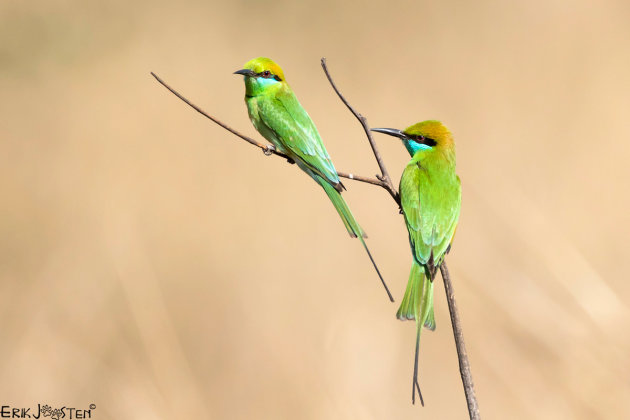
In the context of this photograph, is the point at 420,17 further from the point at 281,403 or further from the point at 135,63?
the point at 281,403

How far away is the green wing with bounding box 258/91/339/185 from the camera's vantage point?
2.19m

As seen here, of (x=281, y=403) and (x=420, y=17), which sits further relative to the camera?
(x=420, y=17)

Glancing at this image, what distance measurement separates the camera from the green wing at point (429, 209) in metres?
1.74

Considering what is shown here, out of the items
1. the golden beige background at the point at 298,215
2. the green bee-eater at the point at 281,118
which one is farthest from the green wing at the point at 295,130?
the golden beige background at the point at 298,215

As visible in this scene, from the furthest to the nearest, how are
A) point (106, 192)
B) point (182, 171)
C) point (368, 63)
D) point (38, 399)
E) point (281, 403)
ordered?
point (368, 63) → point (182, 171) → point (106, 192) → point (281, 403) → point (38, 399)

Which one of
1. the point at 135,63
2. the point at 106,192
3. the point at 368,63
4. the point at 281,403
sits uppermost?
the point at 135,63

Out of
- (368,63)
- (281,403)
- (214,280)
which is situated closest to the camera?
(281,403)

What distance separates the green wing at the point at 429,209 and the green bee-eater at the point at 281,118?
1.08ft

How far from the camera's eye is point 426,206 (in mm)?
1837

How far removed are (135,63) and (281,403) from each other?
3245 millimetres

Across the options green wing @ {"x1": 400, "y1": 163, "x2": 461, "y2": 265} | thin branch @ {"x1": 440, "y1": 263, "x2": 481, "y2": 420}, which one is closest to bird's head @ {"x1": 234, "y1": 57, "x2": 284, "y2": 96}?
green wing @ {"x1": 400, "y1": 163, "x2": 461, "y2": 265}

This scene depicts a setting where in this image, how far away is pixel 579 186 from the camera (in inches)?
170

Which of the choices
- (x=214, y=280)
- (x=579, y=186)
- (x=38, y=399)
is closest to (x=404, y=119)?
(x=579, y=186)

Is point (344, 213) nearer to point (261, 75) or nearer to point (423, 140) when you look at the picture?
point (423, 140)
